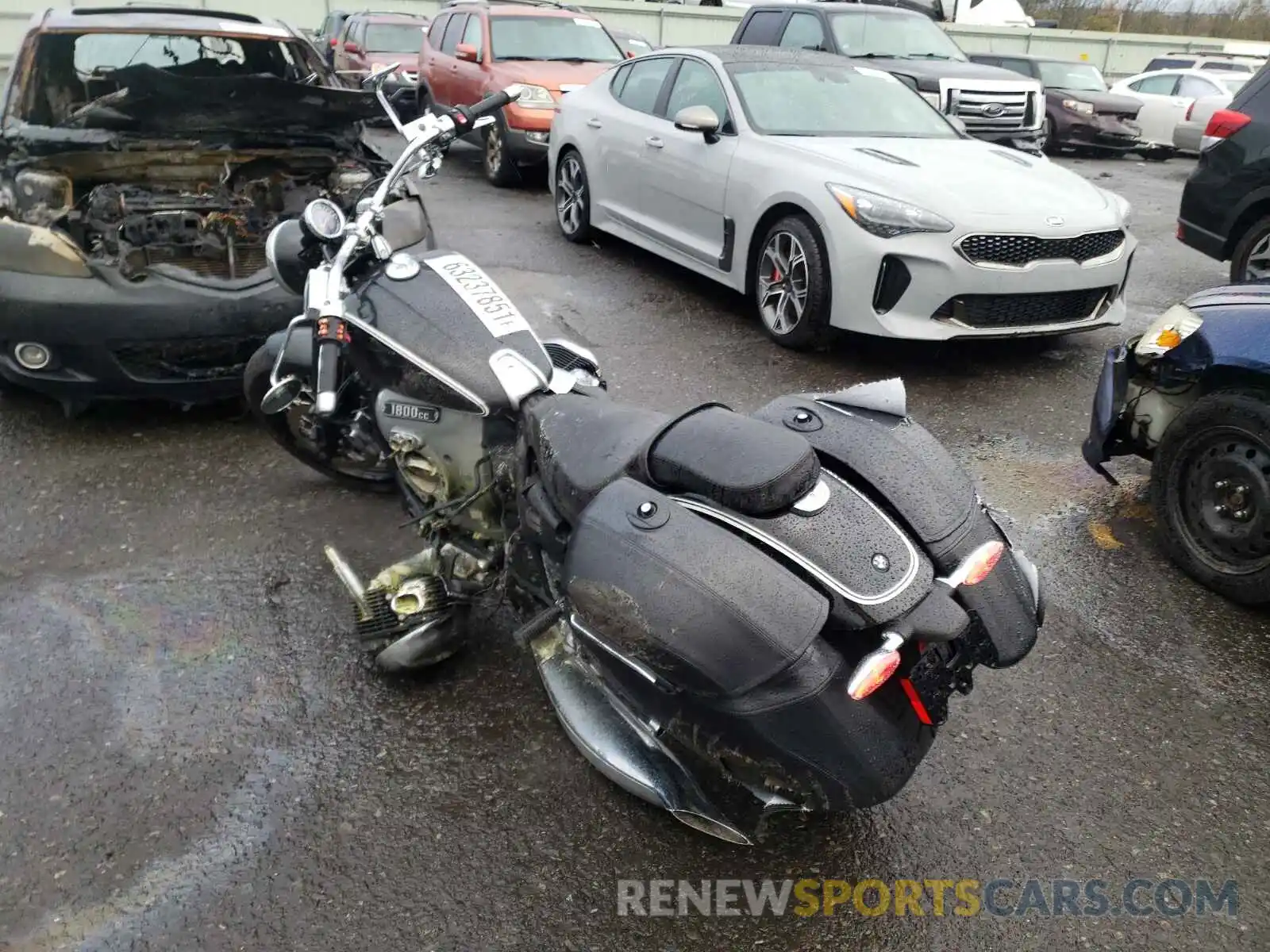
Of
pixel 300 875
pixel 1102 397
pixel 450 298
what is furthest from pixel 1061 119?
pixel 300 875

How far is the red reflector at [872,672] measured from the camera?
172cm

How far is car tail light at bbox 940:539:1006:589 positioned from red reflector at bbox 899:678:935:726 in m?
0.21

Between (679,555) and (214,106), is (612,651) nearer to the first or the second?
(679,555)

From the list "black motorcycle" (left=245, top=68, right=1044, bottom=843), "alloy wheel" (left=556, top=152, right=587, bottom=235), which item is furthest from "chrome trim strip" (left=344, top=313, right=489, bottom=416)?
"alloy wheel" (left=556, top=152, right=587, bottom=235)

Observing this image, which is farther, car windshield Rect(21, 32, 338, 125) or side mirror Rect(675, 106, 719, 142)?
Result: side mirror Rect(675, 106, 719, 142)

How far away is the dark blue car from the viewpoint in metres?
3.35

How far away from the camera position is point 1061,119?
608 inches

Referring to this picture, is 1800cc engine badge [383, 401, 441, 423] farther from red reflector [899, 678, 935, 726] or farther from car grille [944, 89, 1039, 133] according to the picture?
car grille [944, 89, 1039, 133]

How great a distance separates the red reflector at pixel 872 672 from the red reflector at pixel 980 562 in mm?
265

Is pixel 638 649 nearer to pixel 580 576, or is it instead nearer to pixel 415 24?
pixel 580 576

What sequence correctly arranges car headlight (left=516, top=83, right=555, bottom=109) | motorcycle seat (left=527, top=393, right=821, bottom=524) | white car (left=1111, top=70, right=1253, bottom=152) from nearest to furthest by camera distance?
motorcycle seat (left=527, top=393, right=821, bottom=524), car headlight (left=516, top=83, right=555, bottom=109), white car (left=1111, top=70, right=1253, bottom=152)

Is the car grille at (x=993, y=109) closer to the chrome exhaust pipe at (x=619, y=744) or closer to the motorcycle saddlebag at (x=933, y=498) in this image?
the motorcycle saddlebag at (x=933, y=498)

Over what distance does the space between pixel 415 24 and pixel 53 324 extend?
42.4 ft

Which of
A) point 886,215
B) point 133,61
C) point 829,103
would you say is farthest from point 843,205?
point 133,61
